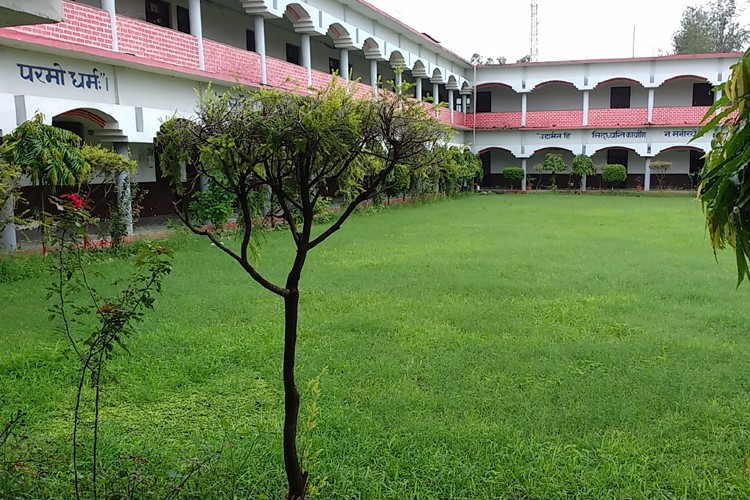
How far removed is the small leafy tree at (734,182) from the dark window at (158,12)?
1408 cm

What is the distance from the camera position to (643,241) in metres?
11.4

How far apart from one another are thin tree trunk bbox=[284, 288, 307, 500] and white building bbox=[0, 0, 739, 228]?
98 centimetres

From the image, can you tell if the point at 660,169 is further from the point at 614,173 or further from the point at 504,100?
the point at 504,100

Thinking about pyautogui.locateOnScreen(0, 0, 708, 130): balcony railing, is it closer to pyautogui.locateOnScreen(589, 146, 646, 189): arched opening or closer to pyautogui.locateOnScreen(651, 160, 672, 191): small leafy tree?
pyautogui.locateOnScreen(651, 160, 672, 191): small leafy tree

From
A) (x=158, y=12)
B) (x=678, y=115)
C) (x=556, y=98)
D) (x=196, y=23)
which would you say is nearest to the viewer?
(x=196, y=23)

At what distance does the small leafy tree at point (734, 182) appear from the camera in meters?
1.25

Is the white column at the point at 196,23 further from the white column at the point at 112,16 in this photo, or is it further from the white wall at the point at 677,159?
the white wall at the point at 677,159

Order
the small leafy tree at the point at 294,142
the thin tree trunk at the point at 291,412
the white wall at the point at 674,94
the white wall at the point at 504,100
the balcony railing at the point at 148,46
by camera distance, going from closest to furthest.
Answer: the small leafy tree at the point at 294,142
the thin tree trunk at the point at 291,412
the balcony railing at the point at 148,46
the white wall at the point at 674,94
the white wall at the point at 504,100

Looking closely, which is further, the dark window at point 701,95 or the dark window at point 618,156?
the dark window at point 618,156

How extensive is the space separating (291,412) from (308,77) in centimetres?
1344

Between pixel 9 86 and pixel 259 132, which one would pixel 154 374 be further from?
pixel 9 86

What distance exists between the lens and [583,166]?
26.0m

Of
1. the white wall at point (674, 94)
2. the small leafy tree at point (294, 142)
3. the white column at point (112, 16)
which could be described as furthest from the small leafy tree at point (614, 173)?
the small leafy tree at point (294, 142)

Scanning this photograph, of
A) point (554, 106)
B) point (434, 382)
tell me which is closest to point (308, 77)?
point (434, 382)
